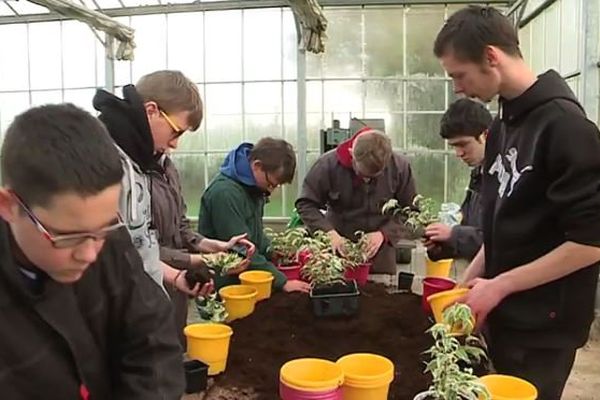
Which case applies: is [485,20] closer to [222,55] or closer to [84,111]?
[84,111]

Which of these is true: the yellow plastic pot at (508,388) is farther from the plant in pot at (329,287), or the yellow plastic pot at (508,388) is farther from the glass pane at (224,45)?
the glass pane at (224,45)

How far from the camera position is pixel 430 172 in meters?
7.33

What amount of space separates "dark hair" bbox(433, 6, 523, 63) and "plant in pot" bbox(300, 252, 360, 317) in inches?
40.9

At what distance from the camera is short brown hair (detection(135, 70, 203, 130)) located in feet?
5.89

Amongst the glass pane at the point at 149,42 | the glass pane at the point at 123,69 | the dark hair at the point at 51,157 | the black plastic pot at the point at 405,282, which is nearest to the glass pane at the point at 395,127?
the glass pane at the point at 149,42

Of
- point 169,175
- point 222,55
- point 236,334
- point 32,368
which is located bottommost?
point 236,334

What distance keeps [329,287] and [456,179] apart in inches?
211

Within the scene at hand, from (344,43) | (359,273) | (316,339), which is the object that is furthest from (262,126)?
(316,339)

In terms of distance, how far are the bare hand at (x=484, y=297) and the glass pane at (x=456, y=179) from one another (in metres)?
5.97

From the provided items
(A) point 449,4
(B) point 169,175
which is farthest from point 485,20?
(A) point 449,4

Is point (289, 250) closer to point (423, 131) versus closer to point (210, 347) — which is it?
point (210, 347)

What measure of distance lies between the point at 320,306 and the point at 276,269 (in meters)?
0.47

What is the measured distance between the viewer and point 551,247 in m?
1.47

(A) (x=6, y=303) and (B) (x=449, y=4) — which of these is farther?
(B) (x=449, y=4)
